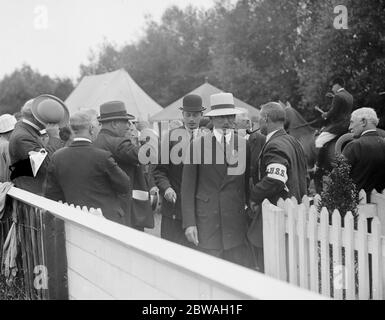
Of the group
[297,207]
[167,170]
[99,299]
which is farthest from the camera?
[167,170]

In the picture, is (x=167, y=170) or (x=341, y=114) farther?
(x=341, y=114)

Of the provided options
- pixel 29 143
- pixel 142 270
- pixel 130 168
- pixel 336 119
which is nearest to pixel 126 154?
pixel 130 168

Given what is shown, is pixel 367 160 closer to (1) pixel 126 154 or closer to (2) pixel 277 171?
(2) pixel 277 171

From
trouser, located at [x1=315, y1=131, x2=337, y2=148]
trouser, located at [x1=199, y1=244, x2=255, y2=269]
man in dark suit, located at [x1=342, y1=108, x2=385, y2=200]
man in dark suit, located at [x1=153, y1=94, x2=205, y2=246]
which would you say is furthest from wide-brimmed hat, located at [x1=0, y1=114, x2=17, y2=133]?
trouser, located at [x1=315, y1=131, x2=337, y2=148]

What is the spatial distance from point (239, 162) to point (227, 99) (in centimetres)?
69

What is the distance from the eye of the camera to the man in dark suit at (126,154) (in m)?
5.85

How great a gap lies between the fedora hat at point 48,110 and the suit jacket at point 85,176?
115 centimetres

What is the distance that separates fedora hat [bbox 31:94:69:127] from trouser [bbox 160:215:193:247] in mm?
1649

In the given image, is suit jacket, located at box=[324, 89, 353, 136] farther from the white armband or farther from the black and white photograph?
the white armband

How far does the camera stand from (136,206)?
6227mm

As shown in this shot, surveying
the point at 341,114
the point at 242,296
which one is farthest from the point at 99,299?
the point at 341,114

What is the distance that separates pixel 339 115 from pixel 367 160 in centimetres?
212

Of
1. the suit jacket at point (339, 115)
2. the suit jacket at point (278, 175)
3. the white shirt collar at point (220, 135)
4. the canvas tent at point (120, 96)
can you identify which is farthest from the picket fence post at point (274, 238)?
the canvas tent at point (120, 96)
